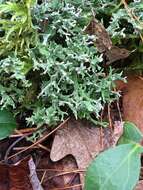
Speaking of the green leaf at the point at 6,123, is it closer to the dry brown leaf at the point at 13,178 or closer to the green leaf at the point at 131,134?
the dry brown leaf at the point at 13,178

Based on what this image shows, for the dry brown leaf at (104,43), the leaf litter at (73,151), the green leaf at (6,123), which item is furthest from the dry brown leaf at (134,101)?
the green leaf at (6,123)

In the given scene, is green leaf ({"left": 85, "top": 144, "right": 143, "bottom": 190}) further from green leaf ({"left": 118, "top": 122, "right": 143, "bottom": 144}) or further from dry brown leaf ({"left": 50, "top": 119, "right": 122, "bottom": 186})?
dry brown leaf ({"left": 50, "top": 119, "right": 122, "bottom": 186})

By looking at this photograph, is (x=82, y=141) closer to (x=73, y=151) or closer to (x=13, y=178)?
(x=73, y=151)

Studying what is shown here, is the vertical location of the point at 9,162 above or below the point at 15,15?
below

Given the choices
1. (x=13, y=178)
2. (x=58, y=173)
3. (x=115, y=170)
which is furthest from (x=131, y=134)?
(x=13, y=178)

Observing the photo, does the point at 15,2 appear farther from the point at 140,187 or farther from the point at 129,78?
the point at 140,187

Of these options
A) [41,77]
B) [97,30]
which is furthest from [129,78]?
[41,77]
